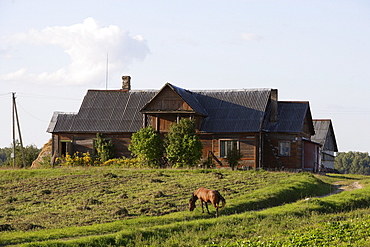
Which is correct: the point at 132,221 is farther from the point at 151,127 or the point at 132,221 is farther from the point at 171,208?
the point at 151,127

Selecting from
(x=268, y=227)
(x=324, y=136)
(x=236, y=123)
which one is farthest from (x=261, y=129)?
(x=268, y=227)

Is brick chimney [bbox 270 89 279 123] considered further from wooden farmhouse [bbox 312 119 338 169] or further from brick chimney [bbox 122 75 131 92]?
wooden farmhouse [bbox 312 119 338 169]

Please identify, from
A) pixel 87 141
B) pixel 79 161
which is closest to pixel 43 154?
pixel 87 141

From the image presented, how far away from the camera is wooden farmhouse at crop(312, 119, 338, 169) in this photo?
66.7 meters

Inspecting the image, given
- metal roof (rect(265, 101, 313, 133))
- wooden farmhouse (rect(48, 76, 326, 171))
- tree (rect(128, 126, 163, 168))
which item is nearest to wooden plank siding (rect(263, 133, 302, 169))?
wooden farmhouse (rect(48, 76, 326, 171))

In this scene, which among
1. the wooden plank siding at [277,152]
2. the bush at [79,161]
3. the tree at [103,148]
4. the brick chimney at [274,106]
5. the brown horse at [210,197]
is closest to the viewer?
the brown horse at [210,197]

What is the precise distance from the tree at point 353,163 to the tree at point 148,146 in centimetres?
9029

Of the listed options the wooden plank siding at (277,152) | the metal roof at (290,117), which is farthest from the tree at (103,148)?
the metal roof at (290,117)

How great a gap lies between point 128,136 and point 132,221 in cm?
2853

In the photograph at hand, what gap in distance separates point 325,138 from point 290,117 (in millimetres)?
17264

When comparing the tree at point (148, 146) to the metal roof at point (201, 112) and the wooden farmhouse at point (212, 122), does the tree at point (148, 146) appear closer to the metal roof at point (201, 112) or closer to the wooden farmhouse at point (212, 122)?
the wooden farmhouse at point (212, 122)

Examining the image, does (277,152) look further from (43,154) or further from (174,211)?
(174,211)

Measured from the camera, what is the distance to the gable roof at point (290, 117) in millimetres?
49969

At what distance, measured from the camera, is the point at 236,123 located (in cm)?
5012
